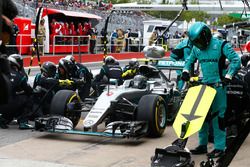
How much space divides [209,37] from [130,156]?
192cm

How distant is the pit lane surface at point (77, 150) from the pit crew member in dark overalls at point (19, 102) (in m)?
0.27

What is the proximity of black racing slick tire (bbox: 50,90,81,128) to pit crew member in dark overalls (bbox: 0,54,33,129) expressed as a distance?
0.71m

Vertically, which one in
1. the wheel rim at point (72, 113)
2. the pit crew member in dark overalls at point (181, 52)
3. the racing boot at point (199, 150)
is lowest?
the racing boot at point (199, 150)

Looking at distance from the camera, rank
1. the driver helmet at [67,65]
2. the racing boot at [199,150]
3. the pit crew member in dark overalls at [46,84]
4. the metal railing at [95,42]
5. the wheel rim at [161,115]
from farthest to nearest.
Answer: the metal railing at [95,42], the driver helmet at [67,65], the pit crew member in dark overalls at [46,84], the wheel rim at [161,115], the racing boot at [199,150]

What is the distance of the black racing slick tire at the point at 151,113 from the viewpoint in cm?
802

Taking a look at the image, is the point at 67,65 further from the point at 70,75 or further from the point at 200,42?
the point at 200,42

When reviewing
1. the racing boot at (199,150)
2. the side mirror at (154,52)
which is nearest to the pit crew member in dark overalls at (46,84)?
the side mirror at (154,52)

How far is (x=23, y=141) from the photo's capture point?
805cm

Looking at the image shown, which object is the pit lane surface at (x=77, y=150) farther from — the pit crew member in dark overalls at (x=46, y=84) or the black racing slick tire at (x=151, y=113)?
the pit crew member in dark overalls at (x=46, y=84)

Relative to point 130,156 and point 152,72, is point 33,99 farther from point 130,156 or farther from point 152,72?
point 130,156

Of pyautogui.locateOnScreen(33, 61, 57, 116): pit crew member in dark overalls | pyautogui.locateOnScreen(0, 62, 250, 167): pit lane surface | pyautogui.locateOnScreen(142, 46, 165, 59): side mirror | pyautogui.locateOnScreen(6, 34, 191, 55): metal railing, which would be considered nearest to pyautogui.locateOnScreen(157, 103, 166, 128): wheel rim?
pyautogui.locateOnScreen(0, 62, 250, 167): pit lane surface

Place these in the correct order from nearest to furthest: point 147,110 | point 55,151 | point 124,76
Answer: point 55,151 < point 147,110 < point 124,76

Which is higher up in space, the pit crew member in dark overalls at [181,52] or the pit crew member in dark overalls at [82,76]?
the pit crew member in dark overalls at [181,52]

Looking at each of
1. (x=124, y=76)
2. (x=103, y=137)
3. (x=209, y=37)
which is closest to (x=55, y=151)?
(x=103, y=137)
